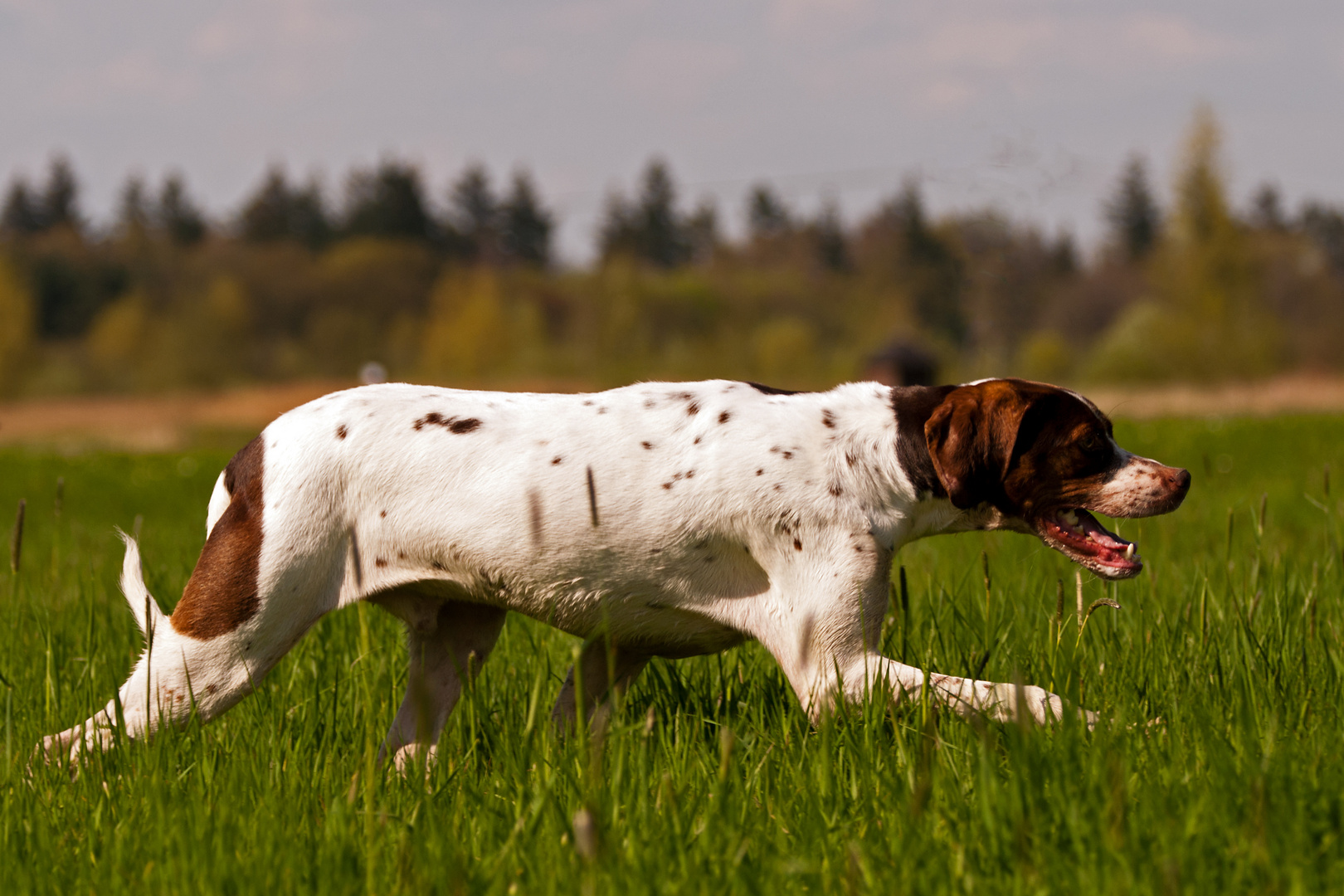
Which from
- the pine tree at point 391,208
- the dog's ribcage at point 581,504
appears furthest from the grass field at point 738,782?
the pine tree at point 391,208

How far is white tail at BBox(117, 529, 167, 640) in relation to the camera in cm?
351

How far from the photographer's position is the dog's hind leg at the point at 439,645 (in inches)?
149

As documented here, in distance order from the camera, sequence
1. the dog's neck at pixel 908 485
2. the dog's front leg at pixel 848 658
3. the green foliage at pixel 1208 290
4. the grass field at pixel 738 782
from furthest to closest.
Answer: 1. the green foliage at pixel 1208 290
2. the dog's neck at pixel 908 485
3. the dog's front leg at pixel 848 658
4. the grass field at pixel 738 782

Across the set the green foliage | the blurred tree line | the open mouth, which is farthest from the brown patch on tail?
the green foliage

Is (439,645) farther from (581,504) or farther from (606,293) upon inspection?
(606,293)

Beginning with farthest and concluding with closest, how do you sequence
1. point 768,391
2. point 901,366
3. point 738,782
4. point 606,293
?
point 606,293
point 901,366
point 768,391
point 738,782

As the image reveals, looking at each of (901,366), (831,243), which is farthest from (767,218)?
(901,366)

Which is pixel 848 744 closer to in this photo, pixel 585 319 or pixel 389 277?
pixel 585 319

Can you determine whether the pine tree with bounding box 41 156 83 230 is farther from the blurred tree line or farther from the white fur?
the white fur

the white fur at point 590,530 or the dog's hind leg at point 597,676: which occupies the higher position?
the white fur at point 590,530

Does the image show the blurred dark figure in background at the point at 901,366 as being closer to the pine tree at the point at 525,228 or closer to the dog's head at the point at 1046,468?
the dog's head at the point at 1046,468

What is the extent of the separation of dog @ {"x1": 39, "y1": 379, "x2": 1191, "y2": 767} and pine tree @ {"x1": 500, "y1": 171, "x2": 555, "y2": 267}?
4275 inches

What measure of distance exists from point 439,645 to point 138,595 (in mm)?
936

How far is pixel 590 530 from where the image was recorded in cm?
341
